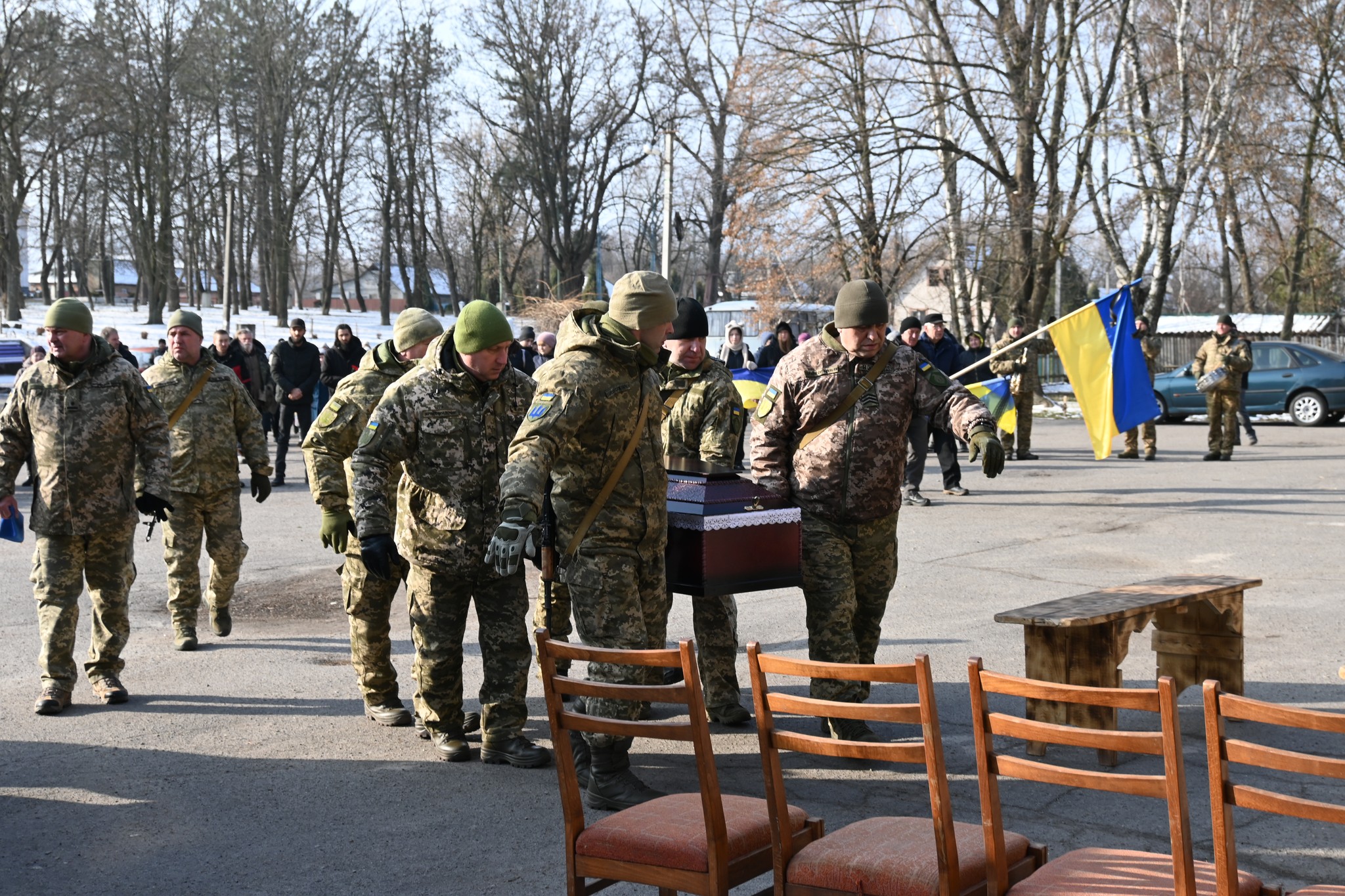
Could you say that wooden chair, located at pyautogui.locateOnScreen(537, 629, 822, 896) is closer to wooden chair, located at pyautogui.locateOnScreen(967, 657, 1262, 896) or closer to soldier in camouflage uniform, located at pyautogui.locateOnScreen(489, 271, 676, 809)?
wooden chair, located at pyautogui.locateOnScreen(967, 657, 1262, 896)

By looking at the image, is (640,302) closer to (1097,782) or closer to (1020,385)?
(1097,782)

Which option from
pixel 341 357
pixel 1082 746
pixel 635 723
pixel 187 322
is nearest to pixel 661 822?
pixel 635 723

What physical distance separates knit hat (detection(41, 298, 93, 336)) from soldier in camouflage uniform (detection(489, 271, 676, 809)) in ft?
9.59

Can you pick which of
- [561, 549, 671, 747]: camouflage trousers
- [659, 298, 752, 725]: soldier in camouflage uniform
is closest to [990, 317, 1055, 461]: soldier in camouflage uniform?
[659, 298, 752, 725]: soldier in camouflage uniform

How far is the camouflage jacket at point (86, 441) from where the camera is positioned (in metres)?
6.87

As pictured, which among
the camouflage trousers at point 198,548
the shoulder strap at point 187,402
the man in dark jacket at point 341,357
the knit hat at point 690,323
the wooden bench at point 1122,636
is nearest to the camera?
the wooden bench at point 1122,636

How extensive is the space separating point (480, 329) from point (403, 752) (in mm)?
1949

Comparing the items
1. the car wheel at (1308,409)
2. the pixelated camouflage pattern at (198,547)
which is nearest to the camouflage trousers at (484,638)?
the pixelated camouflage pattern at (198,547)

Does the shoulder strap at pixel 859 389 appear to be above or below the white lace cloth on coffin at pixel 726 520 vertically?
above

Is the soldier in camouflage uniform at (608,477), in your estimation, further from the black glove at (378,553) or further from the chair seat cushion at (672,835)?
the chair seat cushion at (672,835)

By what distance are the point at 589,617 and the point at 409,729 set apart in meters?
1.61

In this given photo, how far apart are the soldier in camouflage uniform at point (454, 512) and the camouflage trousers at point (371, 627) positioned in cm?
52

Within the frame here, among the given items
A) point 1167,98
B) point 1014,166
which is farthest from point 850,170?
point 1167,98

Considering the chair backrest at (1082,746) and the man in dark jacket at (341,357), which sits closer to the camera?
the chair backrest at (1082,746)
